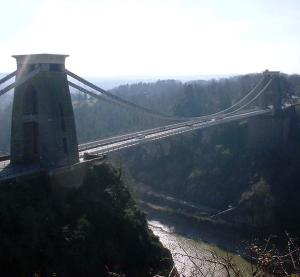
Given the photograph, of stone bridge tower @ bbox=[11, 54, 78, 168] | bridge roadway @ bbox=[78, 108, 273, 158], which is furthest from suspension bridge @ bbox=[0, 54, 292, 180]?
bridge roadway @ bbox=[78, 108, 273, 158]

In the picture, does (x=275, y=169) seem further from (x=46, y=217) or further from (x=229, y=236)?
(x=46, y=217)

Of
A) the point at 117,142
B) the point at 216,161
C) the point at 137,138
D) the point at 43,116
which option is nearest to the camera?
the point at 43,116

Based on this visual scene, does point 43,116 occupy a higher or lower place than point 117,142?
higher

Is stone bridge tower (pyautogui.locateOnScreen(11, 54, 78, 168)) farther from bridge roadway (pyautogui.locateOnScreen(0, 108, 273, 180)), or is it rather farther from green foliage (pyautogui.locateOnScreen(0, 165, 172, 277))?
green foliage (pyautogui.locateOnScreen(0, 165, 172, 277))

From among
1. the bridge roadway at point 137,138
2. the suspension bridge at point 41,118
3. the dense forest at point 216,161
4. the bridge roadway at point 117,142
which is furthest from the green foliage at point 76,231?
the dense forest at point 216,161

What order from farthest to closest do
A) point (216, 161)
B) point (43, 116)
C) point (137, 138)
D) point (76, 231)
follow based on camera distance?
point (216, 161) < point (137, 138) < point (43, 116) < point (76, 231)

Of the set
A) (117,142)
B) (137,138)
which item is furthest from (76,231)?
(137,138)

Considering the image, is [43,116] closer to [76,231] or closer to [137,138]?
[76,231]

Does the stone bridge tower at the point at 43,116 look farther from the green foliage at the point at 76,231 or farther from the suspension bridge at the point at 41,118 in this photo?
the green foliage at the point at 76,231

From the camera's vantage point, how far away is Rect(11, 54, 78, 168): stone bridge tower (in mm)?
12852

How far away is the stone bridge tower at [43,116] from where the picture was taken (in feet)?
42.2

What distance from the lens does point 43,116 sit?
1277 centimetres

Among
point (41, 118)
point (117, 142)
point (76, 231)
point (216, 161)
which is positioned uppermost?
point (41, 118)

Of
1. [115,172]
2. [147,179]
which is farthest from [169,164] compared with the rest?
[115,172]
